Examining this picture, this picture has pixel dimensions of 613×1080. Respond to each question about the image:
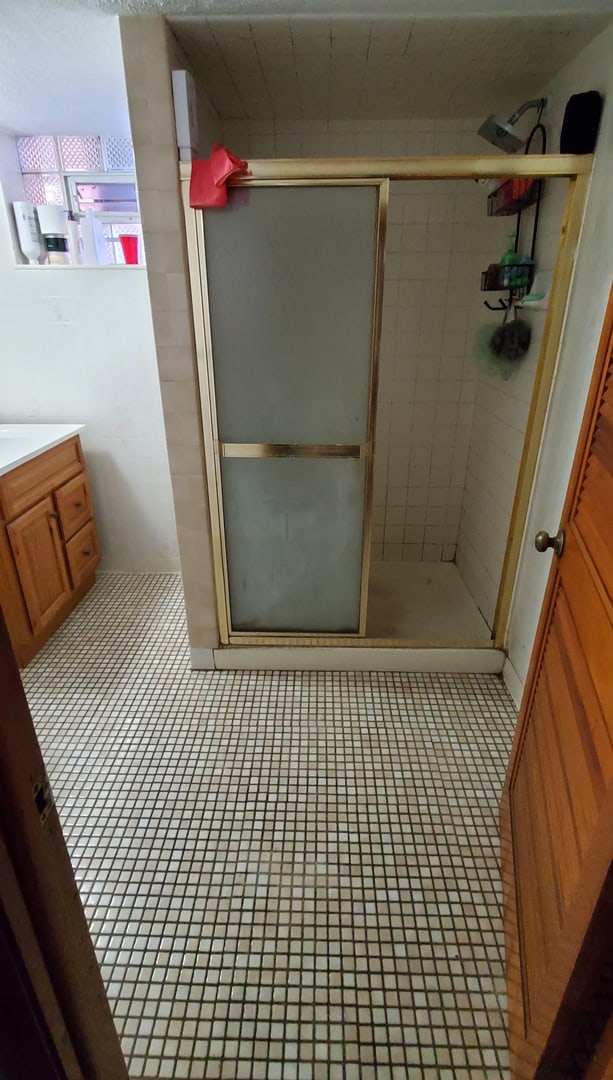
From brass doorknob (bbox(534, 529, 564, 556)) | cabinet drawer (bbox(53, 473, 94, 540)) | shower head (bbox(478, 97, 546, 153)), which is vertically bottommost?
cabinet drawer (bbox(53, 473, 94, 540))

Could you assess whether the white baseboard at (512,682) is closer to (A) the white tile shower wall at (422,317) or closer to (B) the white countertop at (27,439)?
(A) the white tile shower wall at (422,317)

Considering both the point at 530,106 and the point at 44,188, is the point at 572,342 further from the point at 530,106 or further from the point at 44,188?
the point at 44,188

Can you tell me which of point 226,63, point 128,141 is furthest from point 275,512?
point 128,141

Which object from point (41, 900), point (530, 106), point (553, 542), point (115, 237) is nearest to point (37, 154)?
point (115, 237)

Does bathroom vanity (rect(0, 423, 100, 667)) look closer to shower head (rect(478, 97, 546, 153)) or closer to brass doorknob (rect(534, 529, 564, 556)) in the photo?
brass doorknob (rect(534, 529, 564, 556))

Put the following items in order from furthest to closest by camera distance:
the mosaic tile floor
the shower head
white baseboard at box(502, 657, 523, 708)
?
white baseboard at box(502, 657, 523, 708) → the shower head → the mosaic tile floor

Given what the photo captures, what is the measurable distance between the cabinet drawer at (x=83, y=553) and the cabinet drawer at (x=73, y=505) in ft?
0.14

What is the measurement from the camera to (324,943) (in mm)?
1291

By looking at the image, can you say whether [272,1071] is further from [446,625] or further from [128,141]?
[128,141]

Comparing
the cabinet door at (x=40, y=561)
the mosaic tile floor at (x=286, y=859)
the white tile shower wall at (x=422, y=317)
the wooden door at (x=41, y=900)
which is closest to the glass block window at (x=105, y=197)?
the white tile shower wall at (x=422, y=317)

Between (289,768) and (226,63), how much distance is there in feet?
7.77

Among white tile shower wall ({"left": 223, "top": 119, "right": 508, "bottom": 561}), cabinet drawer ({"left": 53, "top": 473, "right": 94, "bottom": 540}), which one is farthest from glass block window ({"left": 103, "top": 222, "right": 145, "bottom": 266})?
cabinet drawer ({"left": 53, "top": 473, "right": 94, "bottom": 540})

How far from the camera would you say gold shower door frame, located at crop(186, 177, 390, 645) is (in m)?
1.63

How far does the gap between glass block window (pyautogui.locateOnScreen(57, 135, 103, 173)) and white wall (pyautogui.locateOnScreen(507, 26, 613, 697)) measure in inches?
78.2
